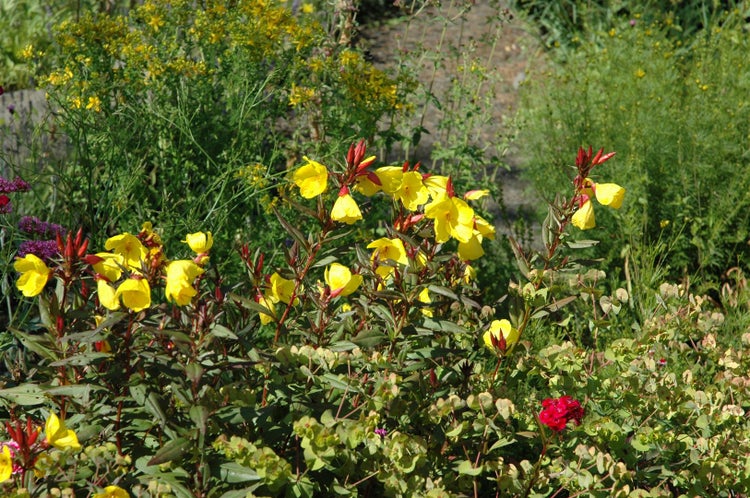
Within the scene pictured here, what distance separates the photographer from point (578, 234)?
3.98 m

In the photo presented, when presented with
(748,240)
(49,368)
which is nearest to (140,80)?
(49,368)

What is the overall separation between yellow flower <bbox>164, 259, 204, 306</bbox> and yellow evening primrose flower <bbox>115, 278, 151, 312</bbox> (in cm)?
5

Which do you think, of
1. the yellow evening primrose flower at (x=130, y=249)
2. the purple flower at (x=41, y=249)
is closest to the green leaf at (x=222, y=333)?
the yellow evening primrose flower at (x=130, y=249)

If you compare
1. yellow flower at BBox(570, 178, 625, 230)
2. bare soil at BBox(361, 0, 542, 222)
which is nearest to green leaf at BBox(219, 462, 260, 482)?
yellow flower at BBox(570, 178, 625, 230)

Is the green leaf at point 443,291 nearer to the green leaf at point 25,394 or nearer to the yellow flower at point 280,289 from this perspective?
the yellow flower at point 280,289

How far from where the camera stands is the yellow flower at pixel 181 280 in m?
1.70

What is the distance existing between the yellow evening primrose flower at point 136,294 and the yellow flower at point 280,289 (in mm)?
466

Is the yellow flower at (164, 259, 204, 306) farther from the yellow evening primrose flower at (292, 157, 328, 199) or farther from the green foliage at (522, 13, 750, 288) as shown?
the green foliage at (522, 13, 750, 288)

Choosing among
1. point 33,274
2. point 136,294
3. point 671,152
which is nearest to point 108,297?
point 136,294

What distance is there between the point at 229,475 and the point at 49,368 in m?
0.53

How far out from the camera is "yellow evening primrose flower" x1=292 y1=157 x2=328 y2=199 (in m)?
1.96

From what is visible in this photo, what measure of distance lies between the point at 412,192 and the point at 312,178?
0.24 m

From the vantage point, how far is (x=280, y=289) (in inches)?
86.0

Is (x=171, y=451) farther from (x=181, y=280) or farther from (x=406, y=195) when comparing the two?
(x=406, y=195)
